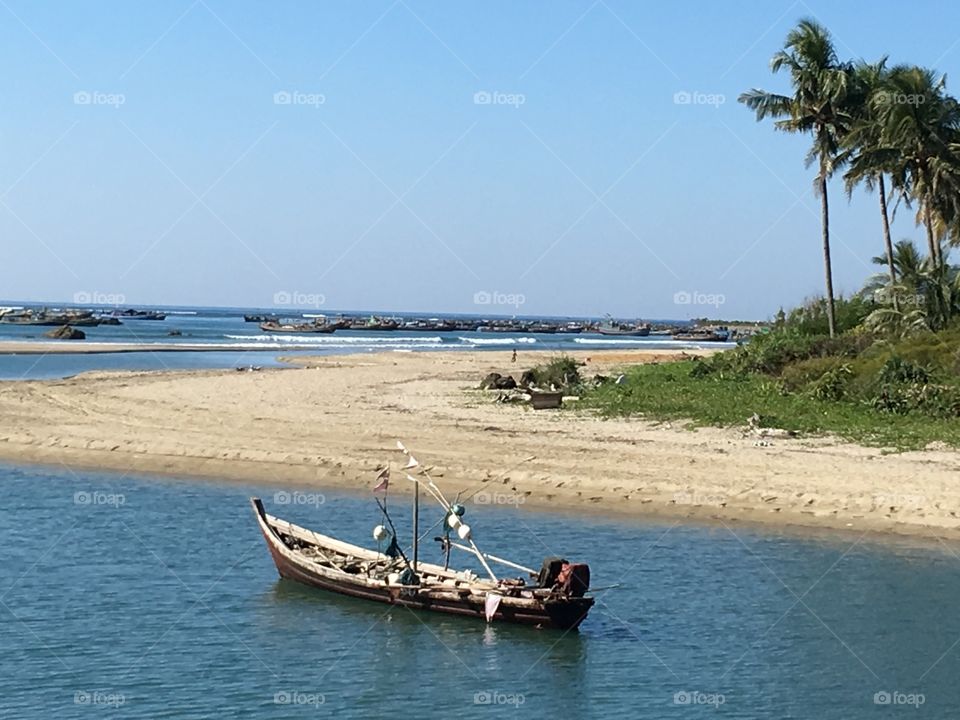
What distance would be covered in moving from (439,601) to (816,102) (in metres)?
33.4

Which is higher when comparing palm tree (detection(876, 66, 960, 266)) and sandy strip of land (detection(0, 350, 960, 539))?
palm tree (detection(876, 66, 960, 266))

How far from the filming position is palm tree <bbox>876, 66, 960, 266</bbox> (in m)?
43.0

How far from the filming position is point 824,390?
34.5 m

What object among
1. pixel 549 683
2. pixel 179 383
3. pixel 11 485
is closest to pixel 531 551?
pixel 549 683

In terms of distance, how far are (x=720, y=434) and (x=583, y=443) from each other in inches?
132

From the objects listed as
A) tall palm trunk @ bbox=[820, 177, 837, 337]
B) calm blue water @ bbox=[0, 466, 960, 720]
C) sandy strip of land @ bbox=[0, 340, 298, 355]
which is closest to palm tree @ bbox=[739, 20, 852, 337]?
tall palm trunk @ bbox=[820, 177, 837, 337]

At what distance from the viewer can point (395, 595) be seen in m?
18.1

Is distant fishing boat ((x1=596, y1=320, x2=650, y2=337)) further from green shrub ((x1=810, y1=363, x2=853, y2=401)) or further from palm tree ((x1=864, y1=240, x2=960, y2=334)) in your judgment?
green shrub ((x1=810, y1=363, x2=853, y2=401))

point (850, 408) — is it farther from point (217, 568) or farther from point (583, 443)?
point (217, 568)

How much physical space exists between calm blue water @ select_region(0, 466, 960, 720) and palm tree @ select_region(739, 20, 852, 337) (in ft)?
85.4

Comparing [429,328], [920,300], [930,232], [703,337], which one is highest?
[429,328]

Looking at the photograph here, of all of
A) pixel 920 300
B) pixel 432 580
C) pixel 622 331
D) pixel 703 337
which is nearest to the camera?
pixel 432 580

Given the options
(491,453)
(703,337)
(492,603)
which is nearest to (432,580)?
(492,603)

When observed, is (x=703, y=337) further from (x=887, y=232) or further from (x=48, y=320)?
(x=887, y=232)
